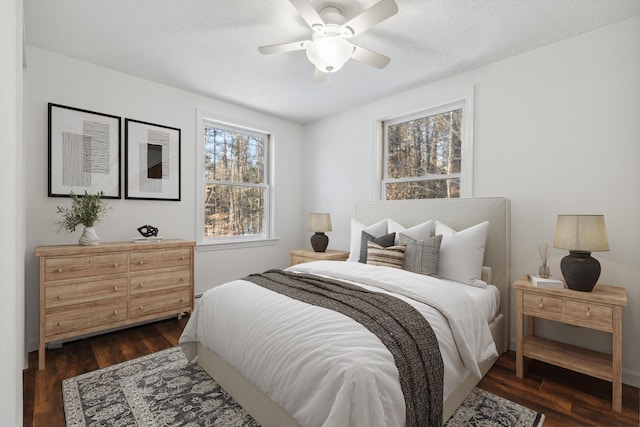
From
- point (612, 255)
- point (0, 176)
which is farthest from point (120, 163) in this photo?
point (612, 255)

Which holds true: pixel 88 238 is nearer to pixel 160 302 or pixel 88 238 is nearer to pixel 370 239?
pixel 160 302

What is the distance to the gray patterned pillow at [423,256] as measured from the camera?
99.7 inches

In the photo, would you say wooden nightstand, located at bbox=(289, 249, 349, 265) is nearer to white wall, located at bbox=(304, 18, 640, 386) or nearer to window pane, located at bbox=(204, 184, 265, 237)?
window pane, located at bbox=(204, 184, 265, 237)

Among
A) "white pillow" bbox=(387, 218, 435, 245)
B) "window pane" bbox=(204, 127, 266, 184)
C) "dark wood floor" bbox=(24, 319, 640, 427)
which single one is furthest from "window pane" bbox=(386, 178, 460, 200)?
"window pane" bbox=(204, 127, 266, 184)

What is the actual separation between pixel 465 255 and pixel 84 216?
3368 mm

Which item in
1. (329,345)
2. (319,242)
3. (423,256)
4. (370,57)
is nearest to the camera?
(329,345)

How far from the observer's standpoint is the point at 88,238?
2.70m

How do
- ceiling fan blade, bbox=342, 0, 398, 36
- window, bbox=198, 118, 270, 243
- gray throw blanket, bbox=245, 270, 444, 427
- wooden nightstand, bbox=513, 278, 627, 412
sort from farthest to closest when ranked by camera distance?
window, bbox=198, 118, 270, 243 → wooden nightstand, bbox=513, 278, 627, 412 → ceiling fan blade, bbox=342, 0, 398, 36 → gray throw blanket, bbox=245, 270, 444, 427

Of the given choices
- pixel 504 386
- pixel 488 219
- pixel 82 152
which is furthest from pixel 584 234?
pixel 82 152

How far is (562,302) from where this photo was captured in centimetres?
210

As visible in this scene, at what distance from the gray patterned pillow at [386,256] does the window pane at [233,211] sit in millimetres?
2207

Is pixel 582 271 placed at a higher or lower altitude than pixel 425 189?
lower

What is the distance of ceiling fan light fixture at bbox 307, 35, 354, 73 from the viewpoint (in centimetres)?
204

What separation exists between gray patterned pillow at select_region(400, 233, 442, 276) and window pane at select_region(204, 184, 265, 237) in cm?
255
